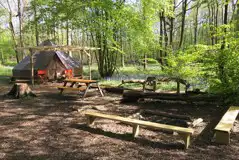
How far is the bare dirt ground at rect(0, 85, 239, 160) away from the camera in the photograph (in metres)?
3.52

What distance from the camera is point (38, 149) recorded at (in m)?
3.75

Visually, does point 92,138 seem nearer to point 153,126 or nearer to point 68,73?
point 153,126

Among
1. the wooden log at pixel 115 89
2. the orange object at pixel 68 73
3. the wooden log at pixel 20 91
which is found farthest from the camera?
the orange object at pixel 68 73

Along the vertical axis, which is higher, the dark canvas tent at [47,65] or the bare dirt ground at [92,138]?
the dark canvas tent at [47,65]

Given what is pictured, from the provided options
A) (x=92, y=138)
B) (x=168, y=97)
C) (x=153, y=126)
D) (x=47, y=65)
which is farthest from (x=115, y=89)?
(x=47, y=65)

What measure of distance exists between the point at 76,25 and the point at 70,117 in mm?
11091

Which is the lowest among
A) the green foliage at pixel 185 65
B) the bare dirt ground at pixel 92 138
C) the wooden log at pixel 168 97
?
the bare dirt ground at pixel 92 138

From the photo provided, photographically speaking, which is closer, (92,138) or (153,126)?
(153,126)

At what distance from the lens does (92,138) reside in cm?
426

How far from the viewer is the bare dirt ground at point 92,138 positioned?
11.6 feet

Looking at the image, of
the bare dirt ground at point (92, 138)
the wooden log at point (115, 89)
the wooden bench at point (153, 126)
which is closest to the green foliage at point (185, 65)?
the bare dirt ground at point (92, 138)

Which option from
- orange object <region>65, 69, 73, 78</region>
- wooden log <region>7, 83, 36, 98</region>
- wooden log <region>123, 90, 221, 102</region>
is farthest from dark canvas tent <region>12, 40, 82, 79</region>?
wooden log <region>123, 90, 221, 102</region>

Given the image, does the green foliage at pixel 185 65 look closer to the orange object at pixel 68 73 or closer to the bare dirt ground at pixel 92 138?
the bare dirt ground at pixel 92 138

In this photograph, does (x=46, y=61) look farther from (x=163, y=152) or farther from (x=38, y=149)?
(x=163, y=152)
